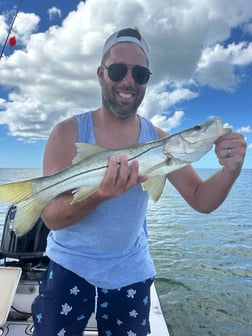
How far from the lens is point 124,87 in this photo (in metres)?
2.44

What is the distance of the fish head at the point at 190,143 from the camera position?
2.15 m

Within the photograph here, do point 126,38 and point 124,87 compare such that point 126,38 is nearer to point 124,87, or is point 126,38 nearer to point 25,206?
point 124,87

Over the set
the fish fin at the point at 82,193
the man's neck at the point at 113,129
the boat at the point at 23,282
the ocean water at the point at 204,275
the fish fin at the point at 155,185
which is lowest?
the ocean water at the point at 204,275

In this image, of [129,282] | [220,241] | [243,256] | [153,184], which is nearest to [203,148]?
[153,184]

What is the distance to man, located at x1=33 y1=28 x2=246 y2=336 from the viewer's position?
2246 millimetres

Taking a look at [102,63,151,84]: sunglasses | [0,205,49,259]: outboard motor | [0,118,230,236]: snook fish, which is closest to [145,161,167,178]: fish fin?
[0,118,230,236]: snook fish

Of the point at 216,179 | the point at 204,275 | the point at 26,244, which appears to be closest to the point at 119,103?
the point at 216,179

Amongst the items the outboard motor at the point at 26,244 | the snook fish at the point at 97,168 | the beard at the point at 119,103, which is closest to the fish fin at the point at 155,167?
the snook fish at the point at 97,168

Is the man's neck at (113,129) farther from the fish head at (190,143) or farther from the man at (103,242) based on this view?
the fish head at (190,143)

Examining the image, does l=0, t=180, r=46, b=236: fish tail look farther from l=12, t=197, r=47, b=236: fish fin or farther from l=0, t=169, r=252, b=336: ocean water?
l=0, t=169, r=252, b=336: ocean water

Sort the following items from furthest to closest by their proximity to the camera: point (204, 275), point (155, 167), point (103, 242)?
point (204, 275), point (103, 242), point (155, 167)

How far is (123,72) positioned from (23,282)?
10.3 feet

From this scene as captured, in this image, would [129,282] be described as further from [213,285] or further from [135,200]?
[213,285]

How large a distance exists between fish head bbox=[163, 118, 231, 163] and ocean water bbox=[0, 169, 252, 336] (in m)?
1.76
